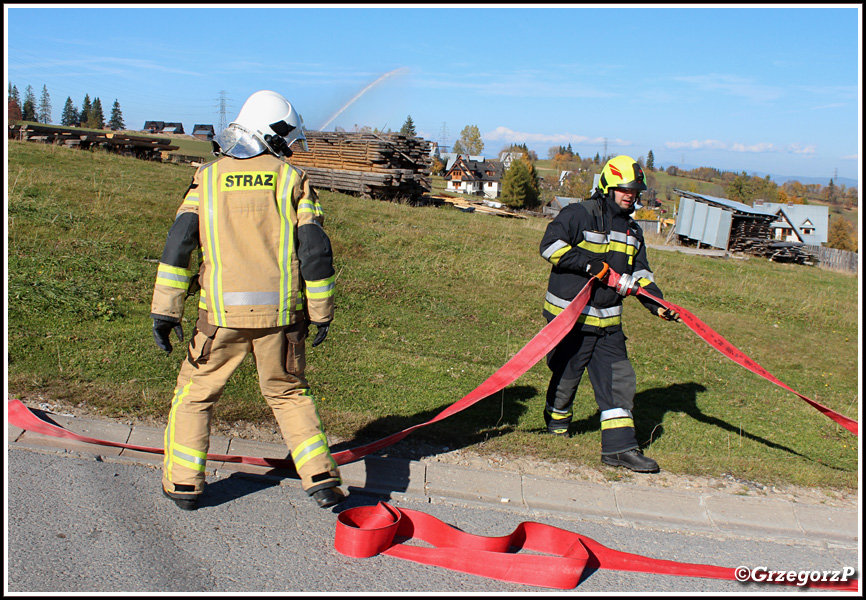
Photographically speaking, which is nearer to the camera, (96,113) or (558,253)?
(558,253)

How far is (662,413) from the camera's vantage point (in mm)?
6070

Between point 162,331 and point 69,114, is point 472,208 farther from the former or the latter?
point 69,114

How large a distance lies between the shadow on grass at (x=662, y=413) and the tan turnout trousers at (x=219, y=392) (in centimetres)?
257

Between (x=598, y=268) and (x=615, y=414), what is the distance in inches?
42.9

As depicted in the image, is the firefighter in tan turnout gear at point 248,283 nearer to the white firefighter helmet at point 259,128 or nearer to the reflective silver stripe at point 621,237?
the white firefighter helmet at point 259,128

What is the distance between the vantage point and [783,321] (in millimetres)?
12086

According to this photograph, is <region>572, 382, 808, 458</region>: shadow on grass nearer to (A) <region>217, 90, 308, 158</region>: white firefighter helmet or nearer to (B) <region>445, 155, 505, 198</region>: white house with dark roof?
(A) <region>217, 90, 308, 158</region>: white firefighter helmet

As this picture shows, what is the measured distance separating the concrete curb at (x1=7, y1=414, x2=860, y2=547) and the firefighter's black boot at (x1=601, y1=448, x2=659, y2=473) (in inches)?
9.1

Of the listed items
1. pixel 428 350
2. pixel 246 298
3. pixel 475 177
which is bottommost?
pixel 428 350

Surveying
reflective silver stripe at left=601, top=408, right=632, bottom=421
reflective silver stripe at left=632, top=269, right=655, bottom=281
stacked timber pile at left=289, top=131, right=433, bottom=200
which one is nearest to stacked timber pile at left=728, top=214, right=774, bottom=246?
stacked timber pile at left=289, top=131, right=433, bottom=200

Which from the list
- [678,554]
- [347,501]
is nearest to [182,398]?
[347,501]

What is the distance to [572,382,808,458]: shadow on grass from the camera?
5.47 m

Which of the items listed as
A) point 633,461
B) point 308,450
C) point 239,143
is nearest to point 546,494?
point 633,461

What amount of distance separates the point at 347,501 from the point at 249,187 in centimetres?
191
